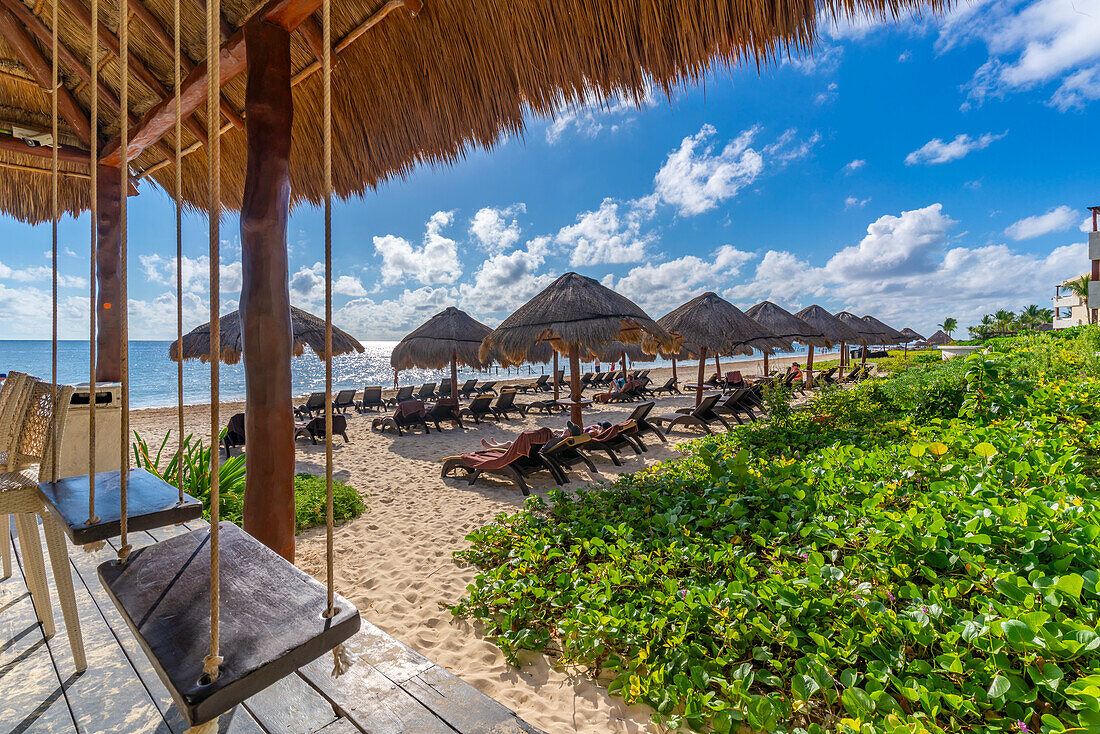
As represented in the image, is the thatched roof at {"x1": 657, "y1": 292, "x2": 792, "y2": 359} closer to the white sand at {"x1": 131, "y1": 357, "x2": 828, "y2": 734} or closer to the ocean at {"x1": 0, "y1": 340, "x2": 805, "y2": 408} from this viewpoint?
the white sand at {"x1": 131, "y1": 357, "x2": 828, "y2": 734}

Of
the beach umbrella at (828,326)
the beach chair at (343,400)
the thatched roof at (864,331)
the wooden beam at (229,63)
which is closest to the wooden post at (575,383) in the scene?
the wooden beam at (229,63)

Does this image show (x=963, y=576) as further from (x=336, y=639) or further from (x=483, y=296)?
(x=483, y=296)

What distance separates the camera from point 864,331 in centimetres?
1947

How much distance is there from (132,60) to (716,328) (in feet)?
37.8

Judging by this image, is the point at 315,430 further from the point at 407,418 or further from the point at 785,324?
the point at 785,324

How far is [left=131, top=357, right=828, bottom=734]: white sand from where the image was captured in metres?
1.99

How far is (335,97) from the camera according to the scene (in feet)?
12.2

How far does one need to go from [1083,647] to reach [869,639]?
552 mm

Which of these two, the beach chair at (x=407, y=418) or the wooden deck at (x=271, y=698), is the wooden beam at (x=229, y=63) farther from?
the beach chair at (x=407, y=418)

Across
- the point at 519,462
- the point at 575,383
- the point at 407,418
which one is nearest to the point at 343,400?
the point at 407,418

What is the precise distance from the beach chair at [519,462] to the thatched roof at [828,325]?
14940 mm

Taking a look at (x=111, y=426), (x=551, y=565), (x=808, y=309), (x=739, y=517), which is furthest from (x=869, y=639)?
(x=808, y=309)

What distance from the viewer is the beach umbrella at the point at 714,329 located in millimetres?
11766

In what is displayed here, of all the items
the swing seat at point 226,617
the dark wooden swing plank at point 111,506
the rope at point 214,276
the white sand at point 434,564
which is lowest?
the white sand at point 434,564
